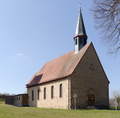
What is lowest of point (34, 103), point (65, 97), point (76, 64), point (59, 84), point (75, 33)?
point (34, 103)

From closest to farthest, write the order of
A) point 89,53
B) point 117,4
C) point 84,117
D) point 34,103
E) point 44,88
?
1. point 117,4
2. point 84,117
3. point 89,53
4. point 44,88
5. point 34,103

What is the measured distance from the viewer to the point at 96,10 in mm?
12461

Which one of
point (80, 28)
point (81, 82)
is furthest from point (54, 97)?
point (80, 28)

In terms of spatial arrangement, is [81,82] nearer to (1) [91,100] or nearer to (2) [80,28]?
(1) [91,100]

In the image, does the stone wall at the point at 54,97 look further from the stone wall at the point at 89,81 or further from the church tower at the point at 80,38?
the church tower at the point at 80,38

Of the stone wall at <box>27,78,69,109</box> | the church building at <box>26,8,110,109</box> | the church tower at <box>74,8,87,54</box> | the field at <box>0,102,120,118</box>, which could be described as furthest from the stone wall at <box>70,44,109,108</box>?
the field at <box>0,102,120,118</box>

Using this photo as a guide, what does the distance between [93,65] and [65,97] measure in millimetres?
→ 6478

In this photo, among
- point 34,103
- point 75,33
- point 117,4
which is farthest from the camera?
point 34,103

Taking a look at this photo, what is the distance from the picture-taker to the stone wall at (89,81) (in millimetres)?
24344

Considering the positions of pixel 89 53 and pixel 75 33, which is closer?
pixel 89 53

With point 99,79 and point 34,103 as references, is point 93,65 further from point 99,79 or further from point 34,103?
point 34,103

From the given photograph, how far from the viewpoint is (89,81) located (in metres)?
25.7

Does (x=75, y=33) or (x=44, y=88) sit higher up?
(x=75, y=33)

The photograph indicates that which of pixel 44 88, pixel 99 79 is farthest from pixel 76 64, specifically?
pixel 44 88
